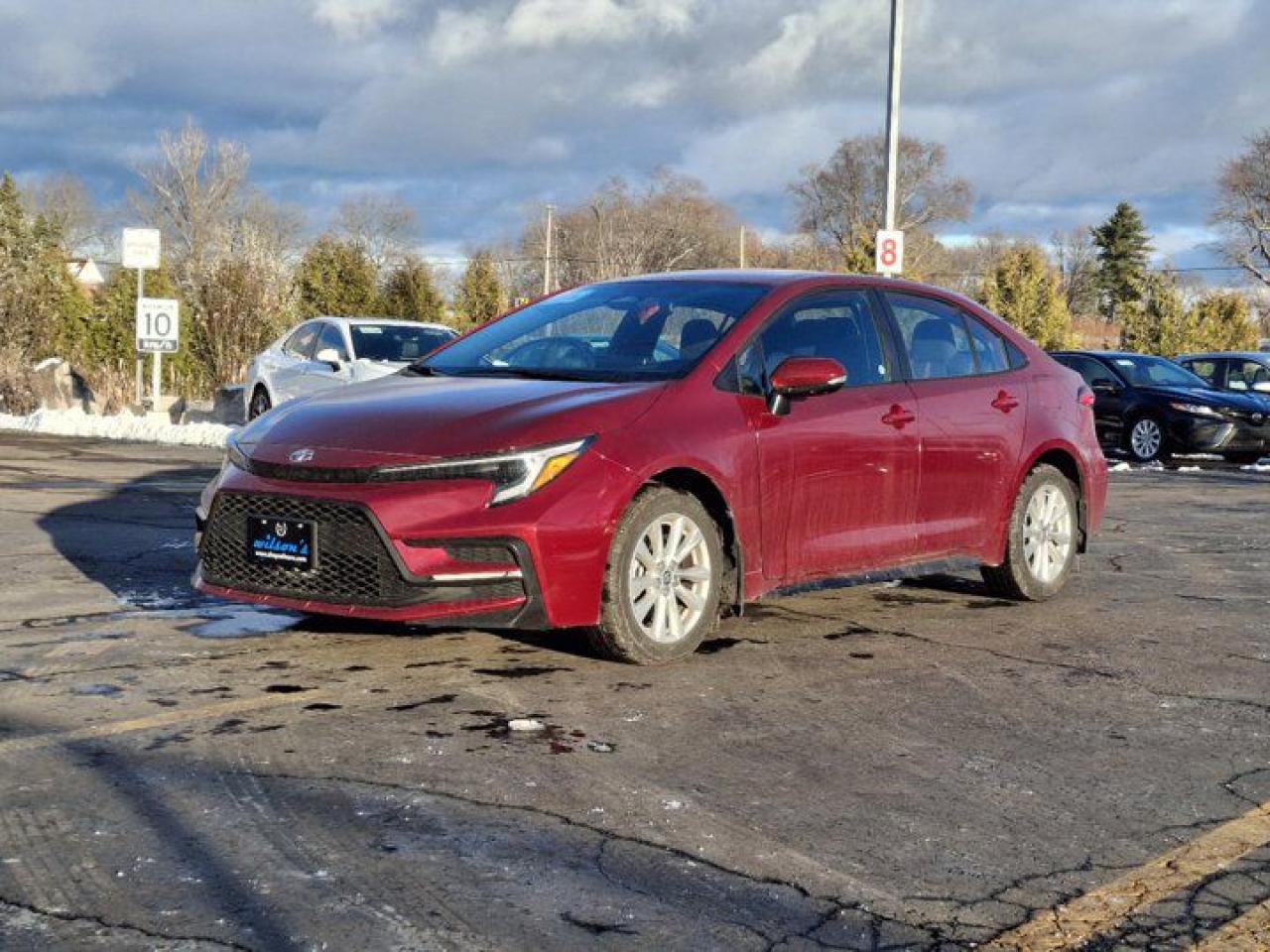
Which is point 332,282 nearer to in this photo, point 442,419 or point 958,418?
point 958,418

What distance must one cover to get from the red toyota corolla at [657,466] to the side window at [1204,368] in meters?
17.0

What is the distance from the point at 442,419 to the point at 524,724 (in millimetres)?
1376

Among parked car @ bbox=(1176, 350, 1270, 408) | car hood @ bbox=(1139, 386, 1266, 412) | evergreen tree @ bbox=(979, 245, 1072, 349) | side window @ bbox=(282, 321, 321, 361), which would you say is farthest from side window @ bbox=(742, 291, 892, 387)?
evergreen tree @ bbox=(979, 245, 1072, 349)

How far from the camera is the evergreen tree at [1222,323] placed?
46781 millimetres

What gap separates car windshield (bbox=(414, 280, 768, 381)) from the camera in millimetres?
6445

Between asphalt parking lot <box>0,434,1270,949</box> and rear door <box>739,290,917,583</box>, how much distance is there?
0.40m

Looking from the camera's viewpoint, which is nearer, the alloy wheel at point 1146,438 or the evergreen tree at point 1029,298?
the alloy wheel at point 1146,438

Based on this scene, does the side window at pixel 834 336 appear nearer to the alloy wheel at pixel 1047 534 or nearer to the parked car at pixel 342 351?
the alloy wheel at pixel 1047 534

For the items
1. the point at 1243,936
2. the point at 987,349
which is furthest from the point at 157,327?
the point at 1243,936

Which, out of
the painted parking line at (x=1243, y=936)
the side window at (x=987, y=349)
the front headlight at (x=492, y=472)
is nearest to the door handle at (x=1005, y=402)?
the side window at (x=987, y=349)

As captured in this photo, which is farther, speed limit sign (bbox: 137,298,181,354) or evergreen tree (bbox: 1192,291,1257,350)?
evergreen tree (bbox: 1192,291,1257,350)

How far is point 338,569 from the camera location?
559 centimetres

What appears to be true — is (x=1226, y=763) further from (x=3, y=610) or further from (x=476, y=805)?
(x=3, y=610)

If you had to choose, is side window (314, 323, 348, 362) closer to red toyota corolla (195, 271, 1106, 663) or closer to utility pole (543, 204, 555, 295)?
red toyota corolla (195, 271, 1106, 663)
